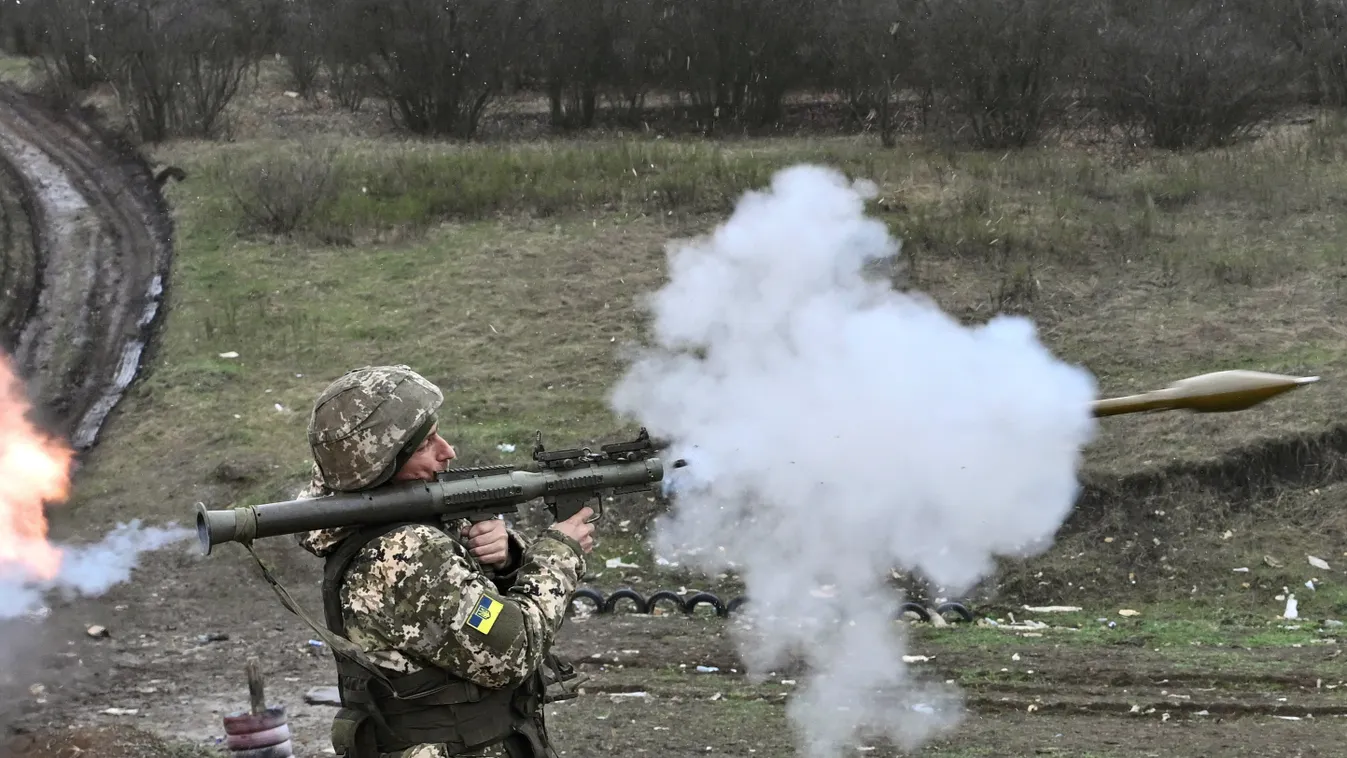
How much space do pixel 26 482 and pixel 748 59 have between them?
48.7ft


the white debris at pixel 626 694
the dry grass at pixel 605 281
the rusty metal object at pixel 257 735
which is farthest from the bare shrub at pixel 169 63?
the rusty metal object at pixel 257 735

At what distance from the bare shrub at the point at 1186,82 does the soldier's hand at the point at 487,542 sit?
1806cm

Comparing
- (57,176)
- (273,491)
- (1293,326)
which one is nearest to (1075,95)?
(1293,326)

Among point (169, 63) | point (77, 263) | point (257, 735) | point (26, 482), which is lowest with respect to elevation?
point (26, 482)

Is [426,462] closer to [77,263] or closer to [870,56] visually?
[77,263]

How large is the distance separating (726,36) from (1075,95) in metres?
5.95

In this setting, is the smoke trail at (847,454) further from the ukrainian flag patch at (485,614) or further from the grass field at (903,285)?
the ukrainian flag patch at (485,614)

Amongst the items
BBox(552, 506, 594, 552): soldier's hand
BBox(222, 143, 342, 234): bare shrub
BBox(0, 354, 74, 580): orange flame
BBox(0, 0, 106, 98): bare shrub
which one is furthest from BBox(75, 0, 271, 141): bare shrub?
BBox(552, 506, 594, 552): soldier's hand

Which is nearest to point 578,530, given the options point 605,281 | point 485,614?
point 485,614

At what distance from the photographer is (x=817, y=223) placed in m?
11.2

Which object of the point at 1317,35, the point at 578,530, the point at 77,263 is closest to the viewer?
the point at 578,530

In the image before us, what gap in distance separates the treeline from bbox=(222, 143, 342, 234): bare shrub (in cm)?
455

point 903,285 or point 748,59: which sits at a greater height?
point 748,59

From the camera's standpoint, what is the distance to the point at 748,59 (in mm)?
23547
